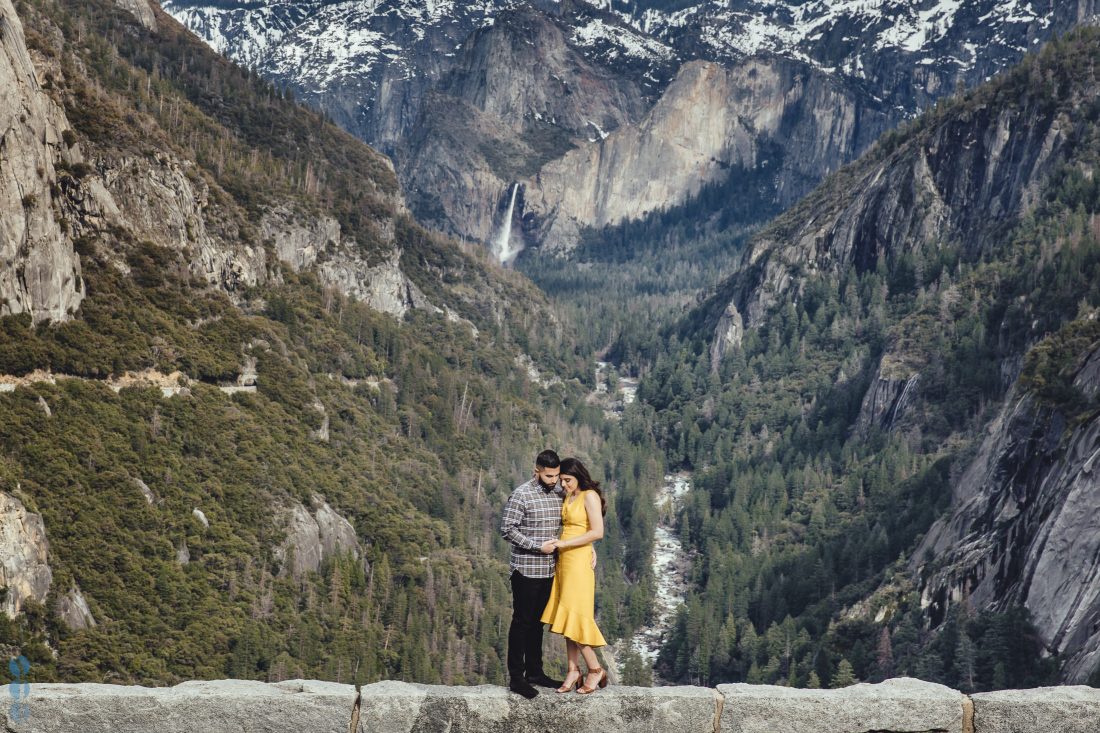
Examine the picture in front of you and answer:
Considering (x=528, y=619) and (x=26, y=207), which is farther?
(x=26, y=207)

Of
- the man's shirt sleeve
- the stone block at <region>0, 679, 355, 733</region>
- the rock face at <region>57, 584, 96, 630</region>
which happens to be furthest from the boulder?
the rock face at <region>57, 584, 96, 630</region>

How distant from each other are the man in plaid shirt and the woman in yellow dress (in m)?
0.18

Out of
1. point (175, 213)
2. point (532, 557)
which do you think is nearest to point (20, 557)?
point (175, 213)

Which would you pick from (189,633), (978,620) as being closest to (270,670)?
(189,633)

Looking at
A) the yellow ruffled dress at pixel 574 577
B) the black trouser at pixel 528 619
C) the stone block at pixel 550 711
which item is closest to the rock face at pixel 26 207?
the black trouser at pixel 528 619

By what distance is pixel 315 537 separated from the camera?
15225 cm

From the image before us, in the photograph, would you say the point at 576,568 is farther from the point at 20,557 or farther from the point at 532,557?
the point at 20,557

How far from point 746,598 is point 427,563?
48176mm

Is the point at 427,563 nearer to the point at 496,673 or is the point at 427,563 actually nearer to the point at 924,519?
the point at 496,673

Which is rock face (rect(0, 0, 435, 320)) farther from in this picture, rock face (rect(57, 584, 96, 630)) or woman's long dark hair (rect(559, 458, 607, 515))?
woman's long dark hair (rect(559, 458, 607, 515))

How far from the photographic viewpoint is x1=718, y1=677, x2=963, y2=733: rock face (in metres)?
21.4

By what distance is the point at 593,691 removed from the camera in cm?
2194

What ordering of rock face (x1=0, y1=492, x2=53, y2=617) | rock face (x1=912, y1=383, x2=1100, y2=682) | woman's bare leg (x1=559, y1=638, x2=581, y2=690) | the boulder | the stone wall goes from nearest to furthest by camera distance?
the stone wall < the boulder < woman's bare leg (x1=559, y1=638, x2=581, y2=690) < rock face (x1=0, y1=492, x2=53, y2=617) < rock face (x1=912, y1=383, x2=1100, y2=682)

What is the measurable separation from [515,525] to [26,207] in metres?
122
